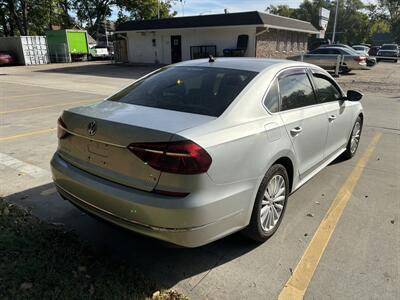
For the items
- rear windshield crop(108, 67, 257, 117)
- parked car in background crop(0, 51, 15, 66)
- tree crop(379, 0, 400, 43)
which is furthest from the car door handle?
tree crop(379, 0, 400, 43)

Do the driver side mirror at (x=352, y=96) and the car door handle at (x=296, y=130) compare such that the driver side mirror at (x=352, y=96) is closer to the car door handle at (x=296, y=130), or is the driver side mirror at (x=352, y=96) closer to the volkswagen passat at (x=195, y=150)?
the volkswagen passat at (x=195, y=150)

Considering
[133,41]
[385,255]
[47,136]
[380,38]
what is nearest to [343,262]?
[385,255]

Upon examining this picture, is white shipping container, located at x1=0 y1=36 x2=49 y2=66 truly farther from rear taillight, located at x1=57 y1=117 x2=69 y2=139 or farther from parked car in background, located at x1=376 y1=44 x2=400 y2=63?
parked car in background, located at x1=376 y1=44 x2=400 y2=63

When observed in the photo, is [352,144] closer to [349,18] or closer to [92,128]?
[92,128]

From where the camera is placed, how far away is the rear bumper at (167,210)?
240cm

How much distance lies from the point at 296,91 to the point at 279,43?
1100 inches

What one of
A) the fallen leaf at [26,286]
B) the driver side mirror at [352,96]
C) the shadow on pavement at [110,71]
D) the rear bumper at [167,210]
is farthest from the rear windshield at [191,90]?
the shadow on pavement at [110,71]

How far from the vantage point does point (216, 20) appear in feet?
86.7

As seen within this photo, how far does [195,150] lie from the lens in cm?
239

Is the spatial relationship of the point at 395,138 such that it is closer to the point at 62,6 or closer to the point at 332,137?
A: the point at 332,137

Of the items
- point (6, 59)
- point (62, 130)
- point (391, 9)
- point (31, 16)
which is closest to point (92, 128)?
point (62, 130)

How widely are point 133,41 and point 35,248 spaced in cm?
3241

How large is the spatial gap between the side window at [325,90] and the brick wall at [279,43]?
22589 millimetres

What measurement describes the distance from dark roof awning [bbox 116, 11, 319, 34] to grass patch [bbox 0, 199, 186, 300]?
943 inches
